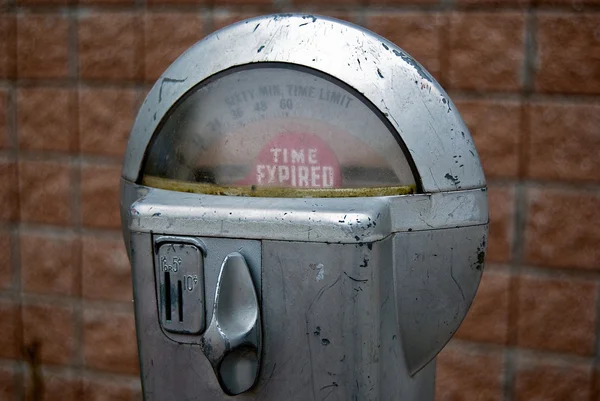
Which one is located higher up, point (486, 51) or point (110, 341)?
point (486, 51)

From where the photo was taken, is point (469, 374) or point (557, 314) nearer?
point (557, 314)

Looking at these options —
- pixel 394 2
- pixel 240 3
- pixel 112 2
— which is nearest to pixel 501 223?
pixel 394 2

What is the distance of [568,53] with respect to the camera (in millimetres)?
2268

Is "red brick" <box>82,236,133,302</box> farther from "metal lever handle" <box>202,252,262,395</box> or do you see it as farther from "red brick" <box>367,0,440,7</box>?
"metal lever handle" <box>202,252,262,395</box>

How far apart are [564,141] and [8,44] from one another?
6.38 feet

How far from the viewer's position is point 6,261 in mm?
2973

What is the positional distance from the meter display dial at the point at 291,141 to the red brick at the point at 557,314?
131 centimetres

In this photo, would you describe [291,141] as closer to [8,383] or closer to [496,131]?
[496,131]

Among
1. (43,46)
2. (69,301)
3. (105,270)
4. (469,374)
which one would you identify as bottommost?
(469,374)

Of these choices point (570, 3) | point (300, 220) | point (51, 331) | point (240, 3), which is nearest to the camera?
point (300, 220)

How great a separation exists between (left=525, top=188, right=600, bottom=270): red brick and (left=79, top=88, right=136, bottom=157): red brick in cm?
135

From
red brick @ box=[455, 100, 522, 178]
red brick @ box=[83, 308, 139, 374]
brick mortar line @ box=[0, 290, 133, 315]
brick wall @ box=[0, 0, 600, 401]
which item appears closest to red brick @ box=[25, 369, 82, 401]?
brick wall @ box=[0, 0, 600, 401]

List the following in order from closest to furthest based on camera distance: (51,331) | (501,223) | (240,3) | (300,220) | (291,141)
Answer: (300,220), (291,141), (501,223), (240,3), (51,331)

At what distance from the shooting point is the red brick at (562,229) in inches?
90.4
